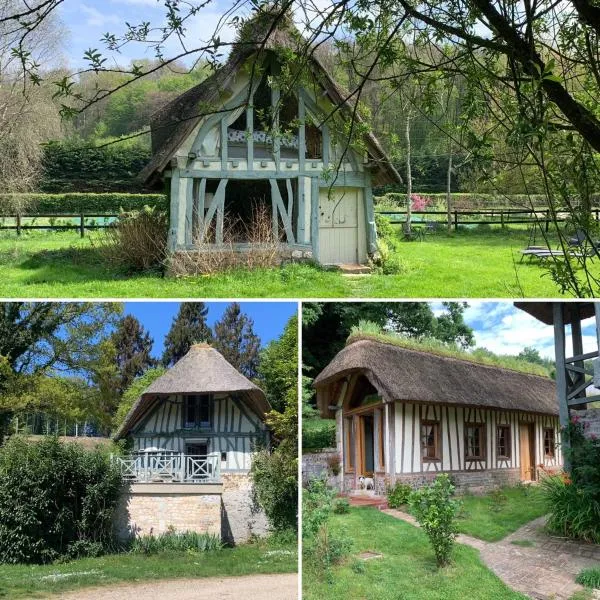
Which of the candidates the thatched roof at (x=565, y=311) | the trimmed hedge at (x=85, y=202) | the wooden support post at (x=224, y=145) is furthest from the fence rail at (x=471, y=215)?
the thatched roof at (x=565, y=311)

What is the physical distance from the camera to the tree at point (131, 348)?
4996 millimetres

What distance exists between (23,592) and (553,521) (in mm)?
3735

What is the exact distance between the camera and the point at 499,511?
4082 mm

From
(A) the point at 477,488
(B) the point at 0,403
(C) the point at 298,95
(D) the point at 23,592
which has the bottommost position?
(D) the point at 23,592

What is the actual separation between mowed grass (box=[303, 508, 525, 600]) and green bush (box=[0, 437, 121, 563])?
2.74m

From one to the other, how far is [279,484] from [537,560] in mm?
1863

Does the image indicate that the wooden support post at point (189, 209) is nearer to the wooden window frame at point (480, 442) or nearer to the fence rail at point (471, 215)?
the wooden window frame at point (480, 442)

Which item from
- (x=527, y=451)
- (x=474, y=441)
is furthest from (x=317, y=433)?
(x=527, y=451)

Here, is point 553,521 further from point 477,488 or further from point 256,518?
point 256,518

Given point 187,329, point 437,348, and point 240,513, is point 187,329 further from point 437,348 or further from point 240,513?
point 437,348

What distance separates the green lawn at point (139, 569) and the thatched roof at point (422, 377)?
4.58 feet

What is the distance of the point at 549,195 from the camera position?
269 cm

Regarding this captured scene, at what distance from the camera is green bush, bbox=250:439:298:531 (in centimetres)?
474

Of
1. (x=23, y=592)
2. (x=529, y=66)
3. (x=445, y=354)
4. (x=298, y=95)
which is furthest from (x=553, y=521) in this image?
(x=298, y=95)
